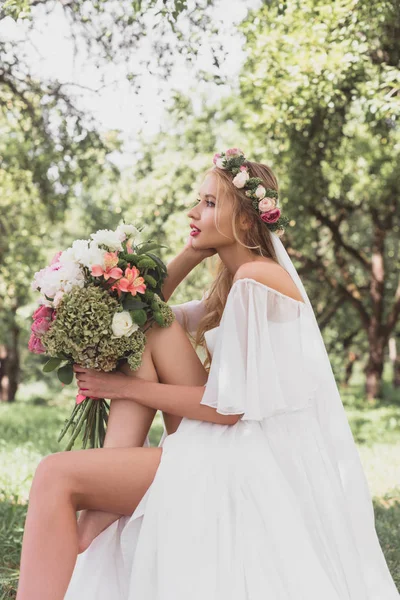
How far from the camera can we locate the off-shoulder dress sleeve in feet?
10.5

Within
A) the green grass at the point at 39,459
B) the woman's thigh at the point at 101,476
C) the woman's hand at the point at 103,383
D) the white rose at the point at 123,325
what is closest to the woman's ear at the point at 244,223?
the white rose at the point at 123,325

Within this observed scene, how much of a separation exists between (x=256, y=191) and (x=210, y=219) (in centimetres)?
27

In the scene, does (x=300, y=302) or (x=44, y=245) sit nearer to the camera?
(x=300, y=302)

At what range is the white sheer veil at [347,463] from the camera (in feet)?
11.0

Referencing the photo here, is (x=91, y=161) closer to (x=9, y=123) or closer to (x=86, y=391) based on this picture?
(x=9, y=123)

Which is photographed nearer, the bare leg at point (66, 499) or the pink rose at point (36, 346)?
the bare leg at point (66, 499)

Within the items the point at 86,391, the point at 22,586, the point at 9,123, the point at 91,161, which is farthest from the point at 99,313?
the point at 9,123

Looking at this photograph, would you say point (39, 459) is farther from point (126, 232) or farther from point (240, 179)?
point (240, 179)

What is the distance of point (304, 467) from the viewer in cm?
327

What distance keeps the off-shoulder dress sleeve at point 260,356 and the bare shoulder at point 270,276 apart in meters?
0.04

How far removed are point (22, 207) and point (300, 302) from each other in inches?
604

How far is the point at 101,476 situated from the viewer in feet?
9.88

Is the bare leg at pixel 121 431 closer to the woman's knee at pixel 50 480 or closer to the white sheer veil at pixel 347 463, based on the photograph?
the woman's knee at pixel 50 480

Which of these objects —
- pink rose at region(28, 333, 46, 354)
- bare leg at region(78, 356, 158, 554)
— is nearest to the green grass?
bare leg at region(78, 356, 158, 554)
